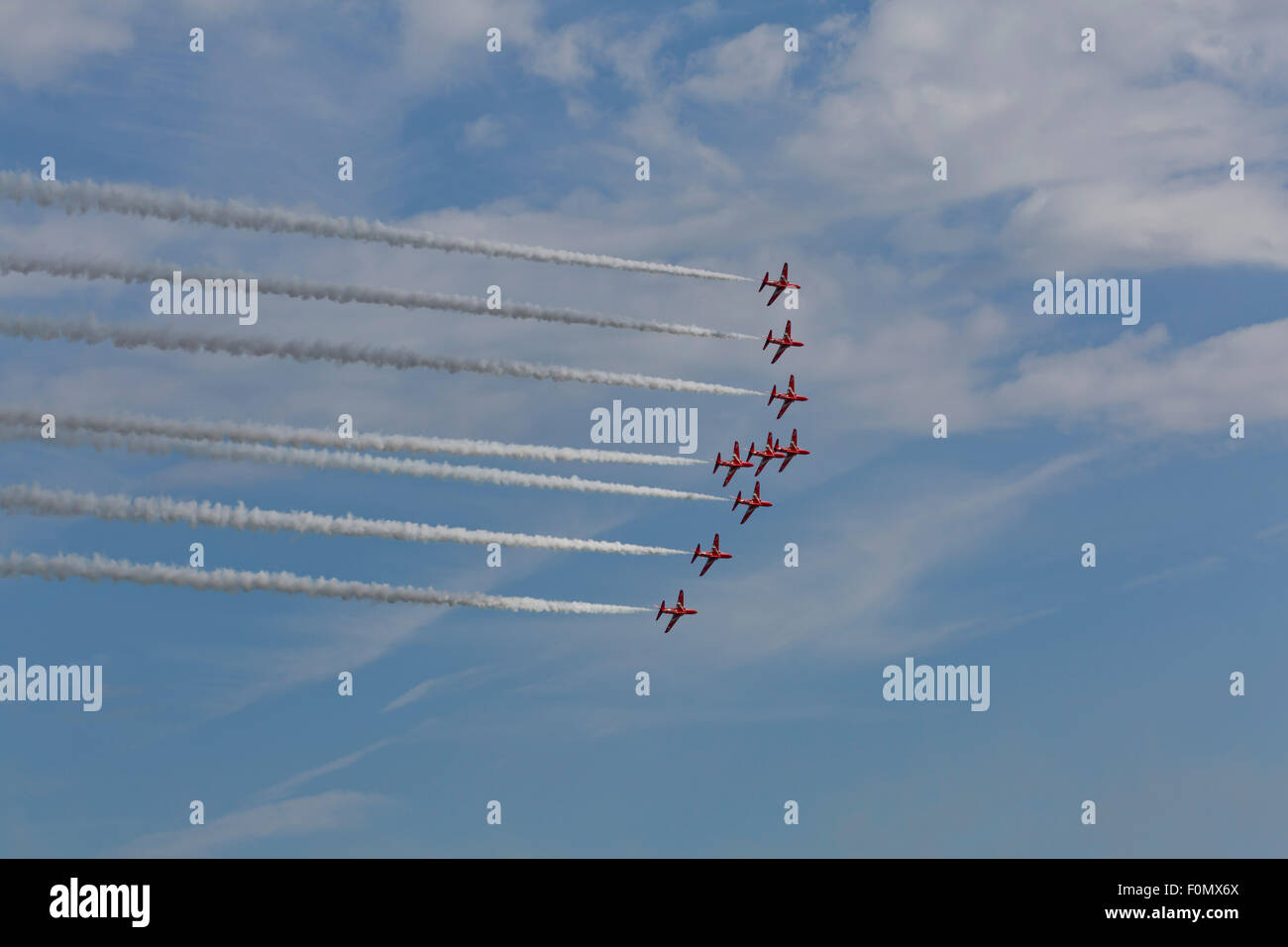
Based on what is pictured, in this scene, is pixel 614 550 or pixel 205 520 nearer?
pixel 205 520

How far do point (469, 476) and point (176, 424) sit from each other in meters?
19.8

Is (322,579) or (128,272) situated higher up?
(128,272)

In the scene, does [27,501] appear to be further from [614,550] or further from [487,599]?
[614,550]

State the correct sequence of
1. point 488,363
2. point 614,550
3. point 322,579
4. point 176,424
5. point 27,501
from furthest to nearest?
point 614,550 → point 488,363 → point 322,579 → point 176,424 → point 27,501

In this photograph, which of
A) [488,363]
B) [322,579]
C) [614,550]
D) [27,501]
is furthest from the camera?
[614,550]

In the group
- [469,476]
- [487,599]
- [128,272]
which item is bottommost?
[487,599]

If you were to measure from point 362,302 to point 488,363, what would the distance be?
881 cm

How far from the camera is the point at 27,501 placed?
85.7 m

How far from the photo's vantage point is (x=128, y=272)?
90.7 m

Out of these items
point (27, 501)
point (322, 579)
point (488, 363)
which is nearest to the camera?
point (27, 501)

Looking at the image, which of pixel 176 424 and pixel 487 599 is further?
pixel 487 599
